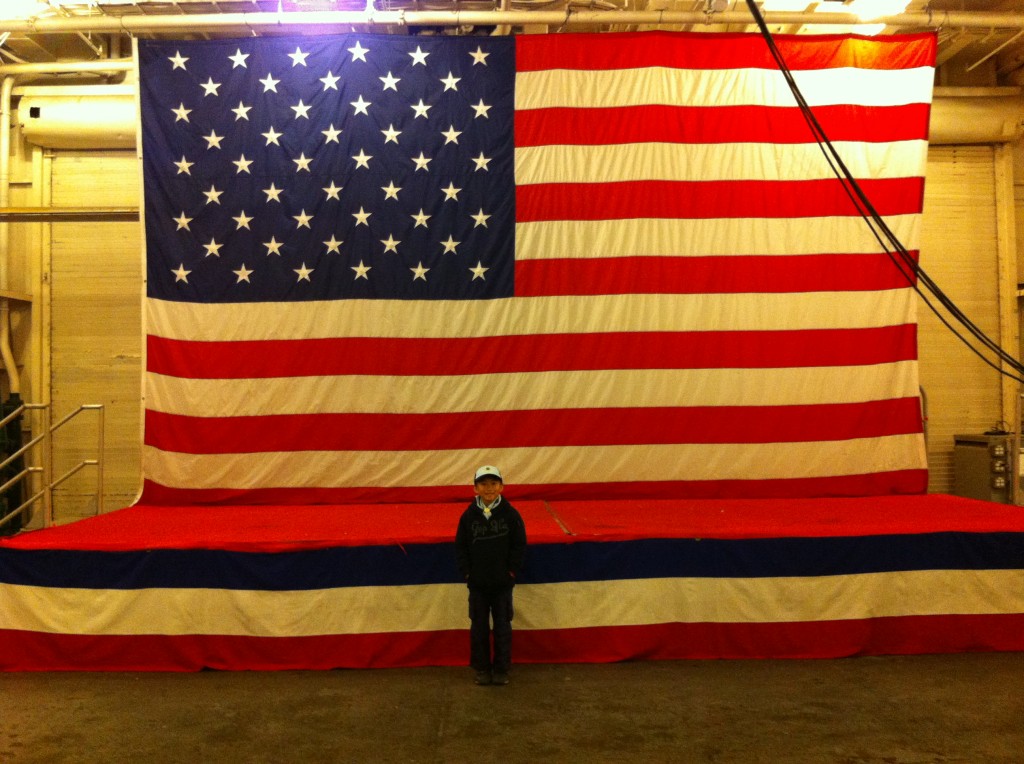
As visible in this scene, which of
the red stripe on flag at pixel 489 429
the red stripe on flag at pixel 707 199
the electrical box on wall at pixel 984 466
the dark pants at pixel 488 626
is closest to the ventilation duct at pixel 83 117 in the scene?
the red stripe on flag at pixel 489 429

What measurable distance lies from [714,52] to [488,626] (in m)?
5.33

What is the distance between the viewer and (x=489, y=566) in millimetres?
4812

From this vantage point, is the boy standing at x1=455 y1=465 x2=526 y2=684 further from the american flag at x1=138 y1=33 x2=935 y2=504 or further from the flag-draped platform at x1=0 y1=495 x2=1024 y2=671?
the american flag at x1=138 y1=33 x2=935 y2=504

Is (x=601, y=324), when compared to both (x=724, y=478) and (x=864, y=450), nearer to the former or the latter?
(x=724, y=478)

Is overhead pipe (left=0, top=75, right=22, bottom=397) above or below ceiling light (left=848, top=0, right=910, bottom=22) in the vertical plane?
below

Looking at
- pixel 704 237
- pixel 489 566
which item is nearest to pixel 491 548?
pixel 489 566

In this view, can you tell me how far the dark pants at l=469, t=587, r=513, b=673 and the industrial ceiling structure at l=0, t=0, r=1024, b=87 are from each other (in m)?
4.84

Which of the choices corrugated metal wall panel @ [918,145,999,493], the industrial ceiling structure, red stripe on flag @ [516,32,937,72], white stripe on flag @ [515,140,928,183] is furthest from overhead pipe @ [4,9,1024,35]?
corrugated metal wall panel @ [918,145,999,493]

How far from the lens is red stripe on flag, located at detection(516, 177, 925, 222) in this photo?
22.6ft

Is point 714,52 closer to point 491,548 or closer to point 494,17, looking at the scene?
point 494,17

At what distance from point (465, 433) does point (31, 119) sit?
5860 mm

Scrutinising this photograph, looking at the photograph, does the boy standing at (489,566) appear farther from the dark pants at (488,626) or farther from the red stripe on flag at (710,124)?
the red stripe on flag at (710,124)

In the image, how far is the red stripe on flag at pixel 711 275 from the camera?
6871 millimetres

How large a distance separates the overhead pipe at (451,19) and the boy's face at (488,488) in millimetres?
4131
